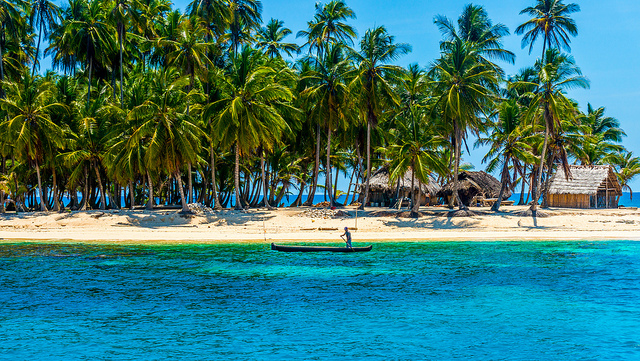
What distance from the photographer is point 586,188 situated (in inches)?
1513

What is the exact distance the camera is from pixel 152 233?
2625cm

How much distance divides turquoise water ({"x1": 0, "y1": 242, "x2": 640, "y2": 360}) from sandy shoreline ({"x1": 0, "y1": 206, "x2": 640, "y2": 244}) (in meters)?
4.18

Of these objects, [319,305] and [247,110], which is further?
[247,110]

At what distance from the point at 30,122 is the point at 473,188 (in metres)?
31.7

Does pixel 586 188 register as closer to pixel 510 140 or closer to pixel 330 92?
pixel 510 140

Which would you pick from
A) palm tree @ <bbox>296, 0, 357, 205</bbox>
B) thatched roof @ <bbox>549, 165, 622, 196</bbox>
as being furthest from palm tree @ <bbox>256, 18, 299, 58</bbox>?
thatched roof @ <bbox>549, 165, 622, 196</bbox>

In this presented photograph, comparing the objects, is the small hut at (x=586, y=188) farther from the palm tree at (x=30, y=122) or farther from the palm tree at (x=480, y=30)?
the palm tree at (x=30, y=122)

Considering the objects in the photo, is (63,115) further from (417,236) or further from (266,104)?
(417,236)

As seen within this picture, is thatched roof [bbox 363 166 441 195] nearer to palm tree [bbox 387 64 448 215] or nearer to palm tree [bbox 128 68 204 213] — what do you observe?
palm tree [bbox 387 64 448 215]

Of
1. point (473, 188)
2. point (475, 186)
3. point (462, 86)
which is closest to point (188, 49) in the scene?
point (462, 86)

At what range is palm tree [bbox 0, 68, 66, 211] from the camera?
98.3 ft

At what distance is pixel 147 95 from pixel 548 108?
22621 millimetres

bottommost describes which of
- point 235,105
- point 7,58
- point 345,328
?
point 345,328

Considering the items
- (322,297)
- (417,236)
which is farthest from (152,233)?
(322,297)
